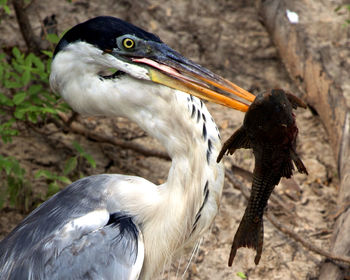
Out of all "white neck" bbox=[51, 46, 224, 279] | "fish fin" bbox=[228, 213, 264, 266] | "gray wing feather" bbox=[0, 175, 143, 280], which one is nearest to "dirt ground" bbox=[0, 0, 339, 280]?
"white neck" bbox=[51, 46, 224, 279]

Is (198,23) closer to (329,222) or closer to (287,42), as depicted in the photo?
(287,42)

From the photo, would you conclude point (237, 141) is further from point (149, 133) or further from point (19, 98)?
point (19, 98)

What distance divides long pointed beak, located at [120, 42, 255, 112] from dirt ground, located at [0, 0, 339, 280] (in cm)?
110

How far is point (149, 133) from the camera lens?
2922 mm

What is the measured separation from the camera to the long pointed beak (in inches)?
111

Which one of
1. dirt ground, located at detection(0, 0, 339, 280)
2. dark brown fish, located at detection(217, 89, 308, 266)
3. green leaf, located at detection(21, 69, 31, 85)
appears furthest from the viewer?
dirt ground, located at detection(0, 0, 339, 280)

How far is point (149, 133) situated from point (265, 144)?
0.66 meters

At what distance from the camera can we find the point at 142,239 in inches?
118

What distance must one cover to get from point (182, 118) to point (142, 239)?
2.09 ft

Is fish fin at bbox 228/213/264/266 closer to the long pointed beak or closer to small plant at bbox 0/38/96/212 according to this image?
the long pointed beak

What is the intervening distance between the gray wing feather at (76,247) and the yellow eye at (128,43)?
0.70 metres

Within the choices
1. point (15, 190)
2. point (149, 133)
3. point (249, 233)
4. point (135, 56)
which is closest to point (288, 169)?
point (249, 233)

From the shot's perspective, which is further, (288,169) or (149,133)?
(149,133)

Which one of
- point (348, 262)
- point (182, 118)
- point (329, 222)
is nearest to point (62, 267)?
point (182, 118)
